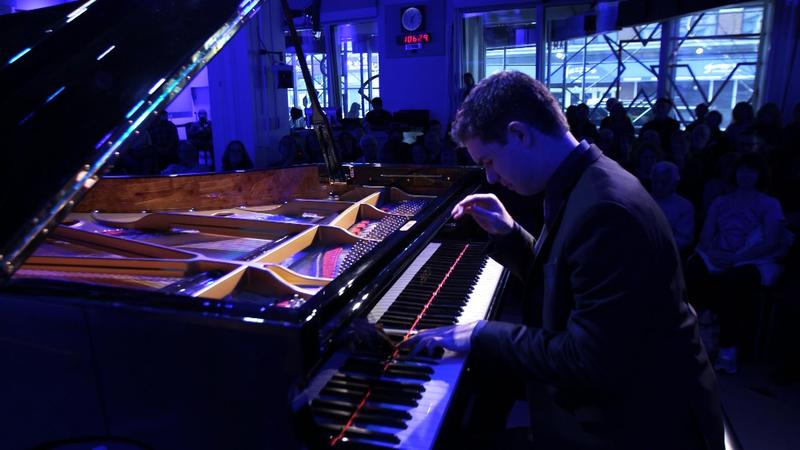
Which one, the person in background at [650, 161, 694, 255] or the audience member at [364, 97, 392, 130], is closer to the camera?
the person in background at [650, 161, 694, 255]

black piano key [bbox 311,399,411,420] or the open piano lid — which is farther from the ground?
the open piano lid

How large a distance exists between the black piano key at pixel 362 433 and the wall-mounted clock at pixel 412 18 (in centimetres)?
998

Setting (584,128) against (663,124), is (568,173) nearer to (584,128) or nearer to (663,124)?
(584,128)

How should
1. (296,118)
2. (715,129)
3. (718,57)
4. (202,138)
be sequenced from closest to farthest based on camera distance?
(715,129) → (718,57) → (202,138) → (296,118)

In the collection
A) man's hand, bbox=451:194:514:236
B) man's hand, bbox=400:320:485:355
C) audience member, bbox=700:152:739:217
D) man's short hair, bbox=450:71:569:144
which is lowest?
audience member, bbox=700:152:739:217

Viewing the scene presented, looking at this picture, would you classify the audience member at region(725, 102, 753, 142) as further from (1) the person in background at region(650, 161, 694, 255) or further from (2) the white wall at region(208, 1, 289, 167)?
(2) the white wall at region(208, 1, 289, 167)

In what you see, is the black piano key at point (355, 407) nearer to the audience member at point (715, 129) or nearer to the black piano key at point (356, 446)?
the black piano key at point (356, 446)

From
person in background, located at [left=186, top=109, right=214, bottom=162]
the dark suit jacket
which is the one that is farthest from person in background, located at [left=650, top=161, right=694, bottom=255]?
person in background, located at [left=186, top=109, right=214, bottom=162]

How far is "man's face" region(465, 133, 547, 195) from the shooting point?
4.80 ft

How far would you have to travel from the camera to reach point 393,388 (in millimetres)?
1394

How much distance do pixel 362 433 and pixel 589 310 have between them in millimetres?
560

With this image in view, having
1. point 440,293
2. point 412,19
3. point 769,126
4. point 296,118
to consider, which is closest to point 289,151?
point 412,19

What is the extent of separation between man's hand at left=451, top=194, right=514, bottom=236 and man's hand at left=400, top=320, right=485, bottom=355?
1.93 ft

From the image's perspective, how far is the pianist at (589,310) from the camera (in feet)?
4.05
